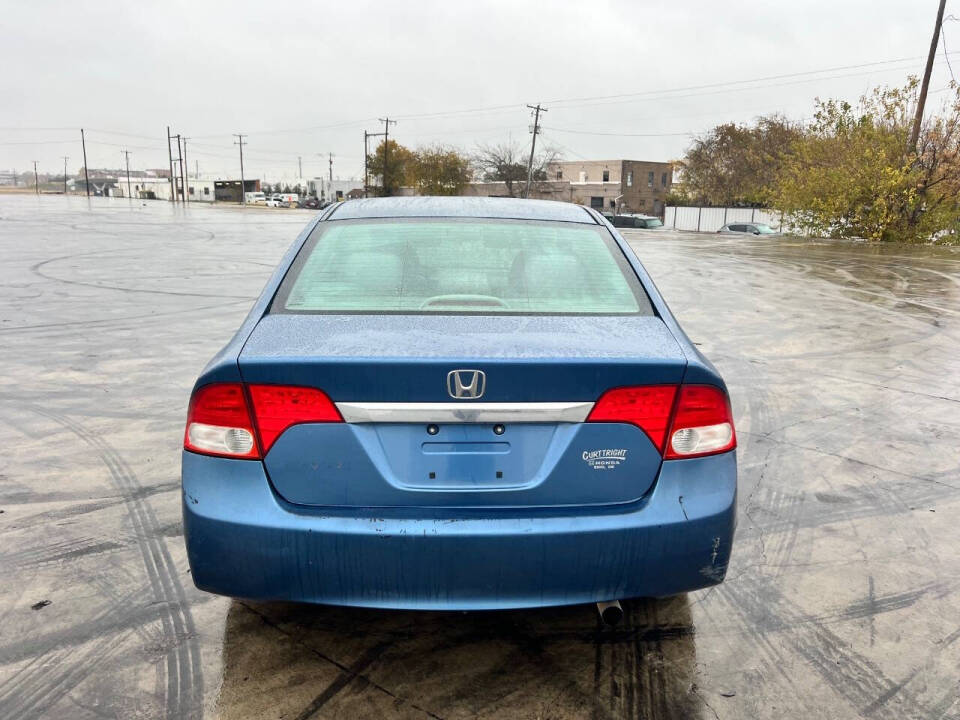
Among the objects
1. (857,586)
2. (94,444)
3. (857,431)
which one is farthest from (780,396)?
(94,444)

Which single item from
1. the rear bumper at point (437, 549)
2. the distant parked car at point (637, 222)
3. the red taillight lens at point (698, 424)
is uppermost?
the red taillight lens at point (698, 424)

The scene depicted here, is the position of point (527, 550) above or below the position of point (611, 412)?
below

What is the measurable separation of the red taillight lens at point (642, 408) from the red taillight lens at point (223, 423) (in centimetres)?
104

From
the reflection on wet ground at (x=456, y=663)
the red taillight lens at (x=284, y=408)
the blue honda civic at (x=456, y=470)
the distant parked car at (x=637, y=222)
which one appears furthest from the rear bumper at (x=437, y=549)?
the distant parked car at (x=637, y=222)

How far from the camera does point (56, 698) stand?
2363 millimetres

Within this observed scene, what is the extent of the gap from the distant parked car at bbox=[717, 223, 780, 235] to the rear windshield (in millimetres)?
37942

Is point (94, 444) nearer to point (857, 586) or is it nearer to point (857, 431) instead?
point (857, 586)

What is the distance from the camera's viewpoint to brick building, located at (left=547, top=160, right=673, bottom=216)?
88.8m

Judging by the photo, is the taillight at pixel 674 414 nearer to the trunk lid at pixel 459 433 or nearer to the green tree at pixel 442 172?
the trunk lid at pixel 459 433

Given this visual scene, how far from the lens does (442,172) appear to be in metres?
80.8

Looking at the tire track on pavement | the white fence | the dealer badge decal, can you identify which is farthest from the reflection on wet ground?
the white fence

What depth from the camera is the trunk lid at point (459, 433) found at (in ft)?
7.02

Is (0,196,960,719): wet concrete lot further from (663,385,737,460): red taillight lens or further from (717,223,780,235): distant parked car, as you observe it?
(717,223,780,235): distant parked car

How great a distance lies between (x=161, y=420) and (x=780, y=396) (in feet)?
16.1
